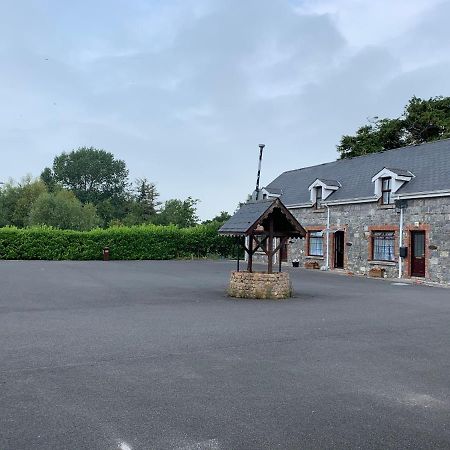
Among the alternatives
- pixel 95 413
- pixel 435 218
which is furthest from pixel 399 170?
pixel 95 413

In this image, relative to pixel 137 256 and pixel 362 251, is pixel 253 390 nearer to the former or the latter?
pixel 362 251

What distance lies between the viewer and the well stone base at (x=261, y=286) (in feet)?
51.0

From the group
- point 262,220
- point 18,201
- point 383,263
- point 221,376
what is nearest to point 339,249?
point 383,263

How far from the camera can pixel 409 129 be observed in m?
42.3

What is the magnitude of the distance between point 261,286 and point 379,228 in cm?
1261

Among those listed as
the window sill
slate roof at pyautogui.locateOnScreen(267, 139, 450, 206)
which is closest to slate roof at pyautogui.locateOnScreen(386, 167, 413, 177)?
slate roof at pyautogui.locateOnScreen(267, 139, 450, 206)

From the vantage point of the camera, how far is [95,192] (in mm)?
87125

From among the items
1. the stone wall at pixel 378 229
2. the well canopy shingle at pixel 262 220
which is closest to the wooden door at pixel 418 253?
the stone wall at pixel 378 229

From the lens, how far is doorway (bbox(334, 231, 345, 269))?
28.9m

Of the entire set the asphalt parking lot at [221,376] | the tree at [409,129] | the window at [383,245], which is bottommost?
the asphalt parking lot at [221,376]

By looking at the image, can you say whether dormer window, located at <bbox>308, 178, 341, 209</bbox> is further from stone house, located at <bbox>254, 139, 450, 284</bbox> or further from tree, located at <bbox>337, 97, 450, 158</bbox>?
tree, located at <bbox>337, 97, 450, 158</bbox>

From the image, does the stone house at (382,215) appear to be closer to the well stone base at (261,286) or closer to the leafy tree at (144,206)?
the well stone base at (261,286)

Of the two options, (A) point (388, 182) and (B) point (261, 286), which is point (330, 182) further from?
(B) point (261, 286)

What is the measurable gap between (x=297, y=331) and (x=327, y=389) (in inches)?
153
